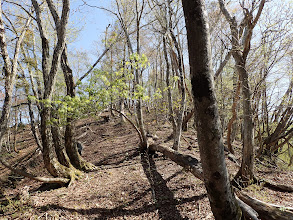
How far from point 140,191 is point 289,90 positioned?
7568 mm

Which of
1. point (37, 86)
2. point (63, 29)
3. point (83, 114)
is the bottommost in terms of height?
point (83, 114)

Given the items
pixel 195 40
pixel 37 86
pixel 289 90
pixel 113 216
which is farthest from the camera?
pixel 37 86

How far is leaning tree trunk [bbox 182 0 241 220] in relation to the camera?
175cm

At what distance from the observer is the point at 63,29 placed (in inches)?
183

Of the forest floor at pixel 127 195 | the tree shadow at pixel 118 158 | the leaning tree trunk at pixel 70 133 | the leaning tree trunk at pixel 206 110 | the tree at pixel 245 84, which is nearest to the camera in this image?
the leaning tree trunk at pixel 206 110

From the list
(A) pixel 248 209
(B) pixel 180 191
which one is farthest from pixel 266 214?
(B) pixel 180 191

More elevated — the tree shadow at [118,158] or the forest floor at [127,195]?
the tree shadow at [118,158]

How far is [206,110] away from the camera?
6.10 feet

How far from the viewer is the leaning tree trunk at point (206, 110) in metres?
1.75

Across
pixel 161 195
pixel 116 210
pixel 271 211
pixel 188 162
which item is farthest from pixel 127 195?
pixel 271 211

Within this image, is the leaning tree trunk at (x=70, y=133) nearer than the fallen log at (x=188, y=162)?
No

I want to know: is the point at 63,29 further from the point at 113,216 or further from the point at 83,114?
the point at 113,216

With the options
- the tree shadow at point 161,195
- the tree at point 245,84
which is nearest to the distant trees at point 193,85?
the tree at point 245,84

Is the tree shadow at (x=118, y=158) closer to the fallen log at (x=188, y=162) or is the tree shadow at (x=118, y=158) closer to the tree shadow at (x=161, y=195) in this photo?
the tree shadow at (x=161, y=195)
